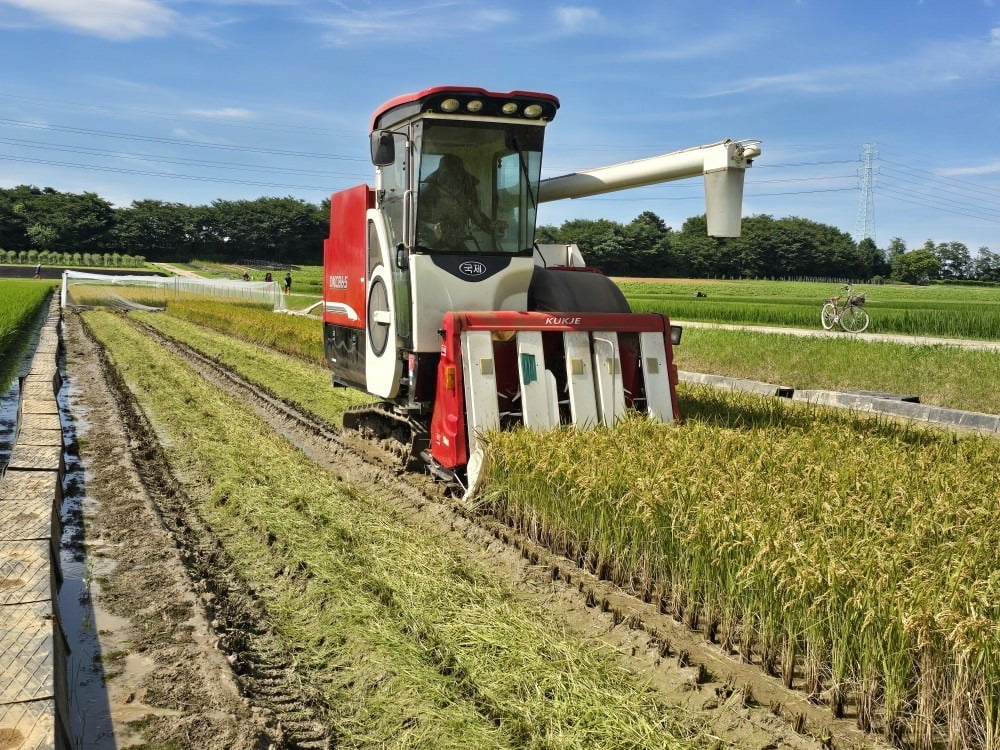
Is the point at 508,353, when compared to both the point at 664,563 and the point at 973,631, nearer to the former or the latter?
the point at 664,563

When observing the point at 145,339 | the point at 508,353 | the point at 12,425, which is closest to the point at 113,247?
the point at 145,339

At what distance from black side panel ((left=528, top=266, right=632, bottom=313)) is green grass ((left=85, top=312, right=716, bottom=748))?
2266mm

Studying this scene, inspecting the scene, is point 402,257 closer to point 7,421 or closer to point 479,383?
point 479,383

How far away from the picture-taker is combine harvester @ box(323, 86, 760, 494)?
6.78 metres

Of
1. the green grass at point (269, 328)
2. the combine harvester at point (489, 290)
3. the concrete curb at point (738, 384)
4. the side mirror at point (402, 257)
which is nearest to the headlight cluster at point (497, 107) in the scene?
the combine harvester at point (489, 290)

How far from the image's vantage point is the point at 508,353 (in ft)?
23.7

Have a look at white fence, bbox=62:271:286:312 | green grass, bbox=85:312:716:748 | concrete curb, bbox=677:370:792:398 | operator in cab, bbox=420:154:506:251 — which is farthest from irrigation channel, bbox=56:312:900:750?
white fence, bbox=62:271:286:312

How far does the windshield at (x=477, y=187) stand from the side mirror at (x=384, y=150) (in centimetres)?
33

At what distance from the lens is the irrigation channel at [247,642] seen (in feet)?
11.8

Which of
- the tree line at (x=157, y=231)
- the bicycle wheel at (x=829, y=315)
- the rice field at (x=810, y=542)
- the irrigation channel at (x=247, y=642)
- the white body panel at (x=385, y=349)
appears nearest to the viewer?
the rice field at (x=810, y=542)

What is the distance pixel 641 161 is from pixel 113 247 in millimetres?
90918

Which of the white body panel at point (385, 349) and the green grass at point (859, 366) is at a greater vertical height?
the white body panel at point (385, 349)

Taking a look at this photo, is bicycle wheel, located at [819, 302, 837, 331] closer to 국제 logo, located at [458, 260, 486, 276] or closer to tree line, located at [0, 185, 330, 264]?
국제 logo, located at [458, 260, 486, 276]

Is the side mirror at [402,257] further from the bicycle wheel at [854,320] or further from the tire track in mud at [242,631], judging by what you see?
the bicycle wheel at [854,320]
